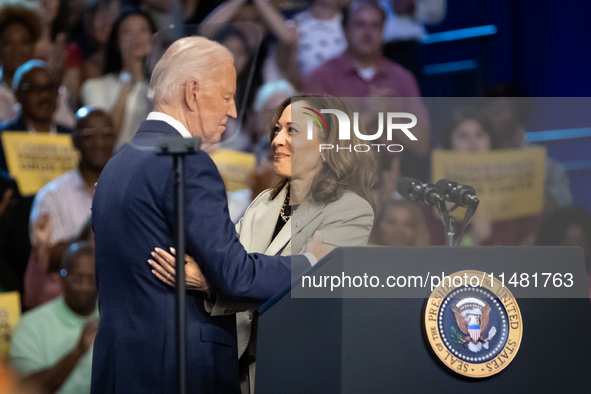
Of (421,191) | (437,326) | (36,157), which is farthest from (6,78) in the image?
(437,326)

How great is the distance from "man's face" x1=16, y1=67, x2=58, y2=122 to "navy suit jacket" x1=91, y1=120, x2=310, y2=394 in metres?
1.87

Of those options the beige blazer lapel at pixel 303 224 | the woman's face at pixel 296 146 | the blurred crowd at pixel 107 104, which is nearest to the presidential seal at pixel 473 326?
the beige blazer lapel at pixel 303 224

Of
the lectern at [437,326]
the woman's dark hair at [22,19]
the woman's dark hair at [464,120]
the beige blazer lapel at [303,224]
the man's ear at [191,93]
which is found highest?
the woman's dark hair at [22,19]

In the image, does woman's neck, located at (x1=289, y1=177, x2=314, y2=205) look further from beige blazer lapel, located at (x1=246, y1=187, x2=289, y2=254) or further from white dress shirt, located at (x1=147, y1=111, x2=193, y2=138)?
white dress shirt, located at (x1=147, y1=111, x2=193, y2=138)

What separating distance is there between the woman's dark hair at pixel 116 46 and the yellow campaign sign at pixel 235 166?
65 cm

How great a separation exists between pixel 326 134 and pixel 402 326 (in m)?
0.66

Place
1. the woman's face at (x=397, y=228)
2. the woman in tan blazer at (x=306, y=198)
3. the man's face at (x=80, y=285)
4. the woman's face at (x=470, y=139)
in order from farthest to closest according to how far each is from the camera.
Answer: the man's face at (x=80, y=285), the woman's face at (x=470, y=139), the woman's face at (x=397, y=228), the woman in tan blazer at (x=306, y=198)

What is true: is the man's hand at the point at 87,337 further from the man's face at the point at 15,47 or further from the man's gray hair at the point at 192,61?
the man's gray hair at the point at 192,61

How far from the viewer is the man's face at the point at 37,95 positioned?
3.14 meters

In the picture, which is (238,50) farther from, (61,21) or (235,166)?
(61,21)

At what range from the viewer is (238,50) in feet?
5.22

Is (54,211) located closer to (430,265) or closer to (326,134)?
(326,134)

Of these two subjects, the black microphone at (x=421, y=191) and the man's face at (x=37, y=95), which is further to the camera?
the man's face at (x=37, y=95)

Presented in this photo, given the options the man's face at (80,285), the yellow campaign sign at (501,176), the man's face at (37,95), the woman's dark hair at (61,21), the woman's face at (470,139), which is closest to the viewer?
the yellow campaign sign at (501,176)
